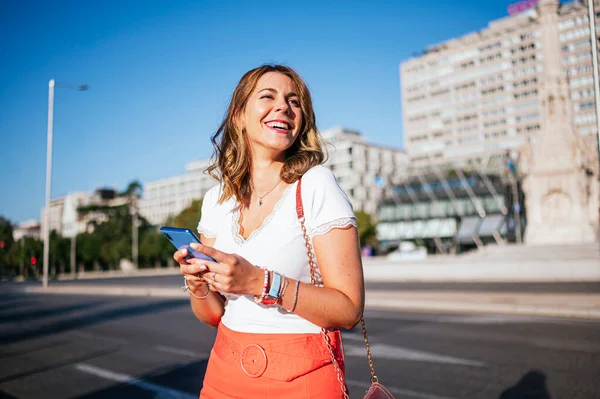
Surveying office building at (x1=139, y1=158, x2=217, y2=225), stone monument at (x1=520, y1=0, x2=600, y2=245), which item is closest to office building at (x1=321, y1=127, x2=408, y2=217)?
office building at (x1=139, y1=158, x2=217, y2=225)

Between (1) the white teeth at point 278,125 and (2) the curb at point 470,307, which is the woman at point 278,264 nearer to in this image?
(1) the white teeth at point 278,125

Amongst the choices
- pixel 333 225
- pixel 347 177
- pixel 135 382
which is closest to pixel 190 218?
pixel 347 177

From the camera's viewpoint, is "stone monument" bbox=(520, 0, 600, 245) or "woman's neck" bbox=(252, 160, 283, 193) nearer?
"woman's neck" bbox=(252, 160, 283, 193)

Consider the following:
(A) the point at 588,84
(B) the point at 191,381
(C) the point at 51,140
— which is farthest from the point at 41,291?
(A) the point at 588,84

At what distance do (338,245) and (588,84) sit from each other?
9810cm

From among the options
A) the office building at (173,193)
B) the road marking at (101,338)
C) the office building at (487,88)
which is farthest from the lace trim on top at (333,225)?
the office building at (173,193)

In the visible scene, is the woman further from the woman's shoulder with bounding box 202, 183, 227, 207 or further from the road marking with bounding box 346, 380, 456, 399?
the road marking with bounding box 346, 380, 456, 399

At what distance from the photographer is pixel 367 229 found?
75.7 m

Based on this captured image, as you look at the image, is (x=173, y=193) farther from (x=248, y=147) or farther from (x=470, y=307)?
(x=248, y=147)

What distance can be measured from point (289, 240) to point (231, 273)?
34 centimetres

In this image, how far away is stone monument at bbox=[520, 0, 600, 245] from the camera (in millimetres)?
26266

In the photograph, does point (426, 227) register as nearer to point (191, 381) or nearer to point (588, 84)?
point (588, 84)

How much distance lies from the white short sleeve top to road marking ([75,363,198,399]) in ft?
14.2

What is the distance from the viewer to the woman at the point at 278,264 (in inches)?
58.4
